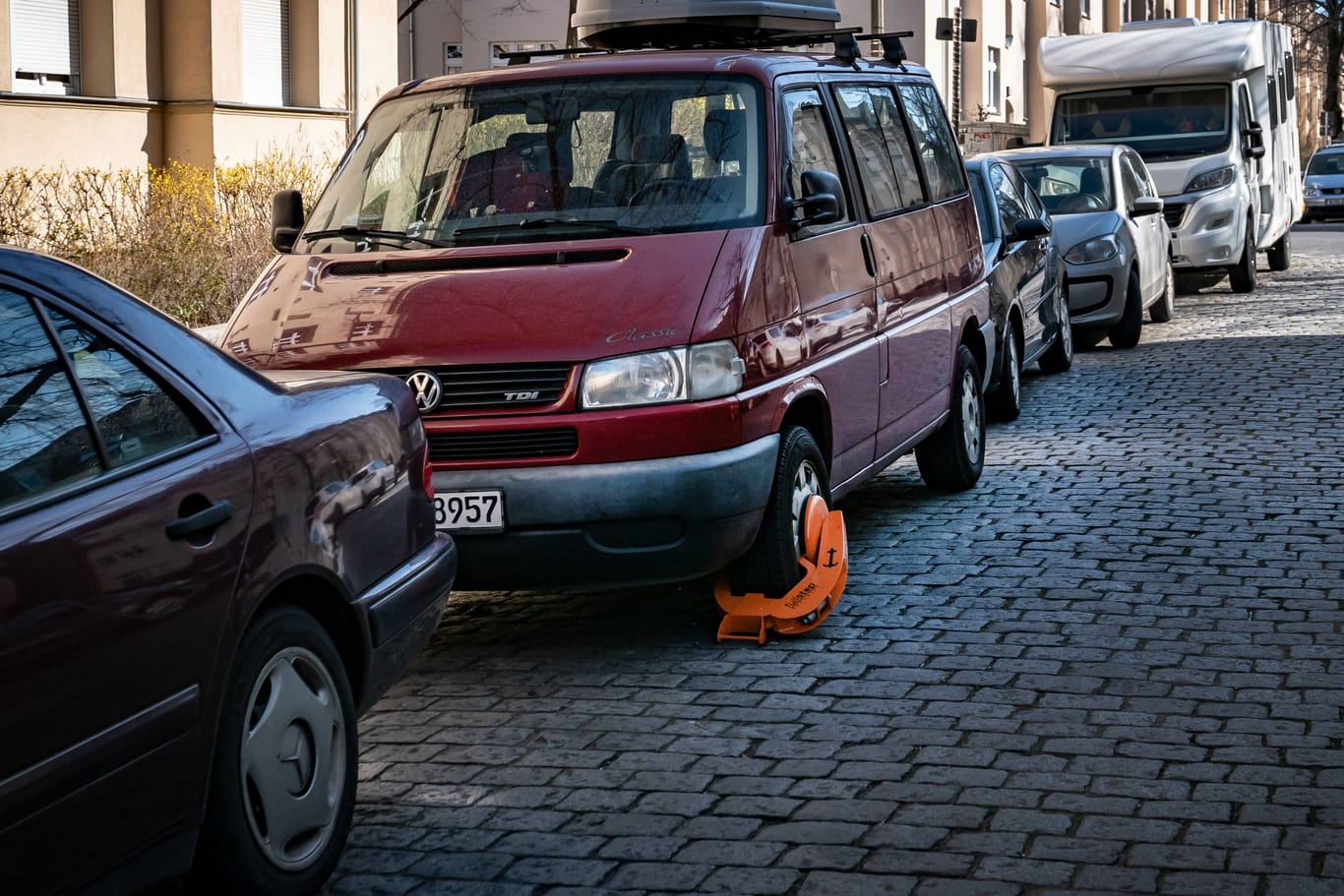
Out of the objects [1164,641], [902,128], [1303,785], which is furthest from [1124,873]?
[902,128]

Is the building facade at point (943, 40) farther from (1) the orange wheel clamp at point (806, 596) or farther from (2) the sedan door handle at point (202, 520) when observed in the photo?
(2) the sedan door handle at point (202, 520)

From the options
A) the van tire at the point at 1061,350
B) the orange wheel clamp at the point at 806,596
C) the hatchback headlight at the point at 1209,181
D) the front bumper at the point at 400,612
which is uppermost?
the hatchback headlight at the point at 1209,181

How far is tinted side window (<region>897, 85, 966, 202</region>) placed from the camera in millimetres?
8977

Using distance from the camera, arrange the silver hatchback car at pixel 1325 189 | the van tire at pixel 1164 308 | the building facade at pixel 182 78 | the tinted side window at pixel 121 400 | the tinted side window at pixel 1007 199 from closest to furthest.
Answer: the tinted side window at pixel 121 400 < the tinted side window at pixel 1007 199 < the van tire at pixel 1164 308 < the building facade at pixel 182 78 < the silver hatchback car at pixel 1325 189

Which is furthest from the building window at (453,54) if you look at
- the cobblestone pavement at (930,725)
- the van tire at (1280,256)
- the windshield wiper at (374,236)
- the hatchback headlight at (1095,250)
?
the windshield wiper at (374,236)

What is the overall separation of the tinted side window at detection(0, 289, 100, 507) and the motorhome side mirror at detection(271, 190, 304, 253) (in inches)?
153

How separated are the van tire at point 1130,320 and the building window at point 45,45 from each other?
10780 mm

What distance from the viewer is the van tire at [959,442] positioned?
30.3 feet

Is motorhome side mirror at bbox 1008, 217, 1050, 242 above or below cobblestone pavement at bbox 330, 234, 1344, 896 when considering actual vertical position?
above

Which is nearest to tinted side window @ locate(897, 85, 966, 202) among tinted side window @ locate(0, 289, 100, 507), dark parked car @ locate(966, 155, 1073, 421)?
dark parked car @ locate(966, 155, 1073, 421)

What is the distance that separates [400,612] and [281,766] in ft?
2.12

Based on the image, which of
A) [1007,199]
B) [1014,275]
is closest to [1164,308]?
[1007,199]

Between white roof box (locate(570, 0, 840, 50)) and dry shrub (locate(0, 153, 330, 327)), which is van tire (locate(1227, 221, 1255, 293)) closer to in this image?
dry shrub (locate(0, 153, 330, 327))

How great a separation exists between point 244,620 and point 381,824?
1116mm
